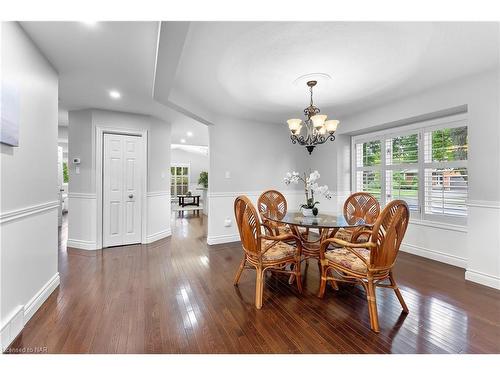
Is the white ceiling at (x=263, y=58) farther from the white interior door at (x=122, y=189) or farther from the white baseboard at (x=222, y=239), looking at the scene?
the white baseboard at (x=222, y=239)

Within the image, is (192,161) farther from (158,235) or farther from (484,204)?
(484,204)

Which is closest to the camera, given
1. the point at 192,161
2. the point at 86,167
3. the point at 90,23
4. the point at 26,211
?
the point at 90,23

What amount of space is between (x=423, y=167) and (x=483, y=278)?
1591 mm

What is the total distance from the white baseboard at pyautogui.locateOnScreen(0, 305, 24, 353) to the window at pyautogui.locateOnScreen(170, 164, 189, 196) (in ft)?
30.2

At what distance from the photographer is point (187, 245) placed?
3.93 m

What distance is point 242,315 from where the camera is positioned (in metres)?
1.84

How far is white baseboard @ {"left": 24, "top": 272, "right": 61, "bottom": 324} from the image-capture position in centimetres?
177

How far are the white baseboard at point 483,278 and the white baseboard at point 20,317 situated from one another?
169 inches

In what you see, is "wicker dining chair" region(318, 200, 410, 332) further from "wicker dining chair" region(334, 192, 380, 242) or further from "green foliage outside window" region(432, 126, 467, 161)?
"green foliage outside window" region(432, 126, 467, 161)

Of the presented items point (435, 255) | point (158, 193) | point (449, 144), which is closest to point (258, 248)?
point (435, 255)

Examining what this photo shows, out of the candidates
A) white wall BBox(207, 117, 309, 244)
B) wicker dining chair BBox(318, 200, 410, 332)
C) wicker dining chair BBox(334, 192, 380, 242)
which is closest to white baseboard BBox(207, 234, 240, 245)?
white wall BBox(207, 117, 309, 244)

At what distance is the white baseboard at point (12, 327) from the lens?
146cm
